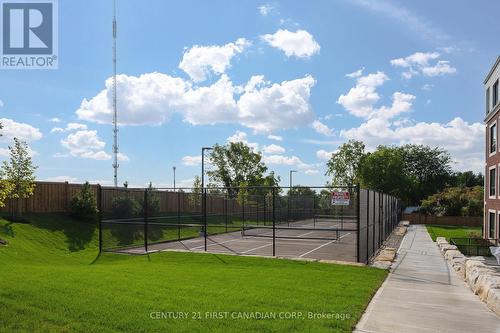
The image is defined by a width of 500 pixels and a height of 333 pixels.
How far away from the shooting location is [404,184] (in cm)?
6550

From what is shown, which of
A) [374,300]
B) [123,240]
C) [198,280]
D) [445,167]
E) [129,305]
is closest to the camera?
[129,305]

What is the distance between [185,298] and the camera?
754 cm

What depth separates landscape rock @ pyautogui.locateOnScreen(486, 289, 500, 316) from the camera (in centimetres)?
784

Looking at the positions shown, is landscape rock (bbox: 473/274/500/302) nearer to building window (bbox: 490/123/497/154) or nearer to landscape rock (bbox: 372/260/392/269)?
landscape rock (bbox: 372/260/392/269)

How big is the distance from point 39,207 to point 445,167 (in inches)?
3288

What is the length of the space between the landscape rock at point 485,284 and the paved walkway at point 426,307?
145mm

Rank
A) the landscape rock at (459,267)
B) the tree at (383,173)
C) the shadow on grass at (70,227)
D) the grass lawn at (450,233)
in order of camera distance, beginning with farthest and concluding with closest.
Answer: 1. the tree at (383,173)
2. the grass lawn at (450,233)
3. the shadow on grass at (70,227)
4. the landscape rock at (459,267)

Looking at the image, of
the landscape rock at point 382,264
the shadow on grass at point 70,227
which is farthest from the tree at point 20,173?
the landscape rock at point 382,264

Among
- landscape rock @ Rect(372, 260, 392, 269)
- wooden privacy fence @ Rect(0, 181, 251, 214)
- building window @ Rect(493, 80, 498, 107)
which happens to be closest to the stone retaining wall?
landscape rock @ Rect(372, 260, 392, 269)

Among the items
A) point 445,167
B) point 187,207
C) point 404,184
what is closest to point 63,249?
point 187,207

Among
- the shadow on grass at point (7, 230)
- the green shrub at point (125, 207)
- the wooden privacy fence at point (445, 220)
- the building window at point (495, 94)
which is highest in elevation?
the building window at point (495, 94)

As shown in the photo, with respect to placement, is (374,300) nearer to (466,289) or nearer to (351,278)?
(351,278)

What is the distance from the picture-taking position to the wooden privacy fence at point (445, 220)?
1901 inches

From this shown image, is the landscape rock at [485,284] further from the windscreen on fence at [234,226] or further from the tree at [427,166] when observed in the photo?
the tree at [427,166]
